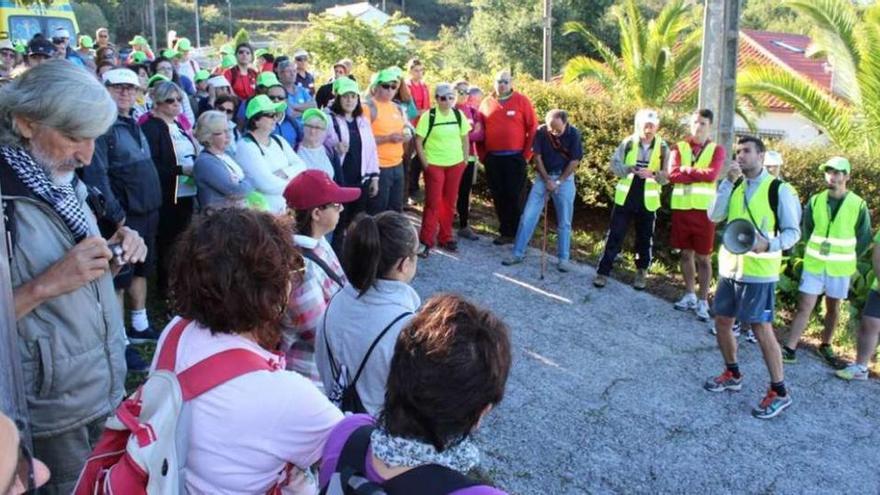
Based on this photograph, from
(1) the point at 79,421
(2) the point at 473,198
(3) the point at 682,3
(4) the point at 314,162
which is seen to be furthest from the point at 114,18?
(1) the point at 79,421

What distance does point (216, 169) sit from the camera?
17.4 feet

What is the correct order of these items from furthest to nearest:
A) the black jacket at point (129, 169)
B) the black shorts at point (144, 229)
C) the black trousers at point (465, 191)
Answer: the black trousers at point (465, 191) → the black shorts at point (144, 229) → the black jacket at point (129, 169)

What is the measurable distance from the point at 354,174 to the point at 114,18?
165 ft

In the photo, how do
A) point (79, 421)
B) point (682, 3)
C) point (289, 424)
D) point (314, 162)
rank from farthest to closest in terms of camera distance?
point (682, 3), point (314, 162), point (79, 421), point (289, 424)

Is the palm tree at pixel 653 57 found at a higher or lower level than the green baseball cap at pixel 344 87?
higher

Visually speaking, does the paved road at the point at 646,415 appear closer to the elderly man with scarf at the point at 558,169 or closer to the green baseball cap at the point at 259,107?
the elderly man with scarf at the point at 558,169

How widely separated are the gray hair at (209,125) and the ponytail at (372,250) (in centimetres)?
290

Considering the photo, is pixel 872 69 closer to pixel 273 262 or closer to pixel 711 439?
pixel 711 439

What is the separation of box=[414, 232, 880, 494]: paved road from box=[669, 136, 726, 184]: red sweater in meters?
1.33

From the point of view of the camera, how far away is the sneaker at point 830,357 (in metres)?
6.73

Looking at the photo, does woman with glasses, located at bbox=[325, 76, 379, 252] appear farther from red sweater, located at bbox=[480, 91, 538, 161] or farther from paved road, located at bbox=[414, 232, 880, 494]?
red sweater, located at bbox=[480, 91, 538, 161]

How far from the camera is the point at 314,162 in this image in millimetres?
6418

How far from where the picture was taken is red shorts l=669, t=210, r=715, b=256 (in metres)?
7.25

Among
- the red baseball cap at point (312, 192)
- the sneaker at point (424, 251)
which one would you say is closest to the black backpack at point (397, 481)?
the red baseball cap at point (312, 192)
